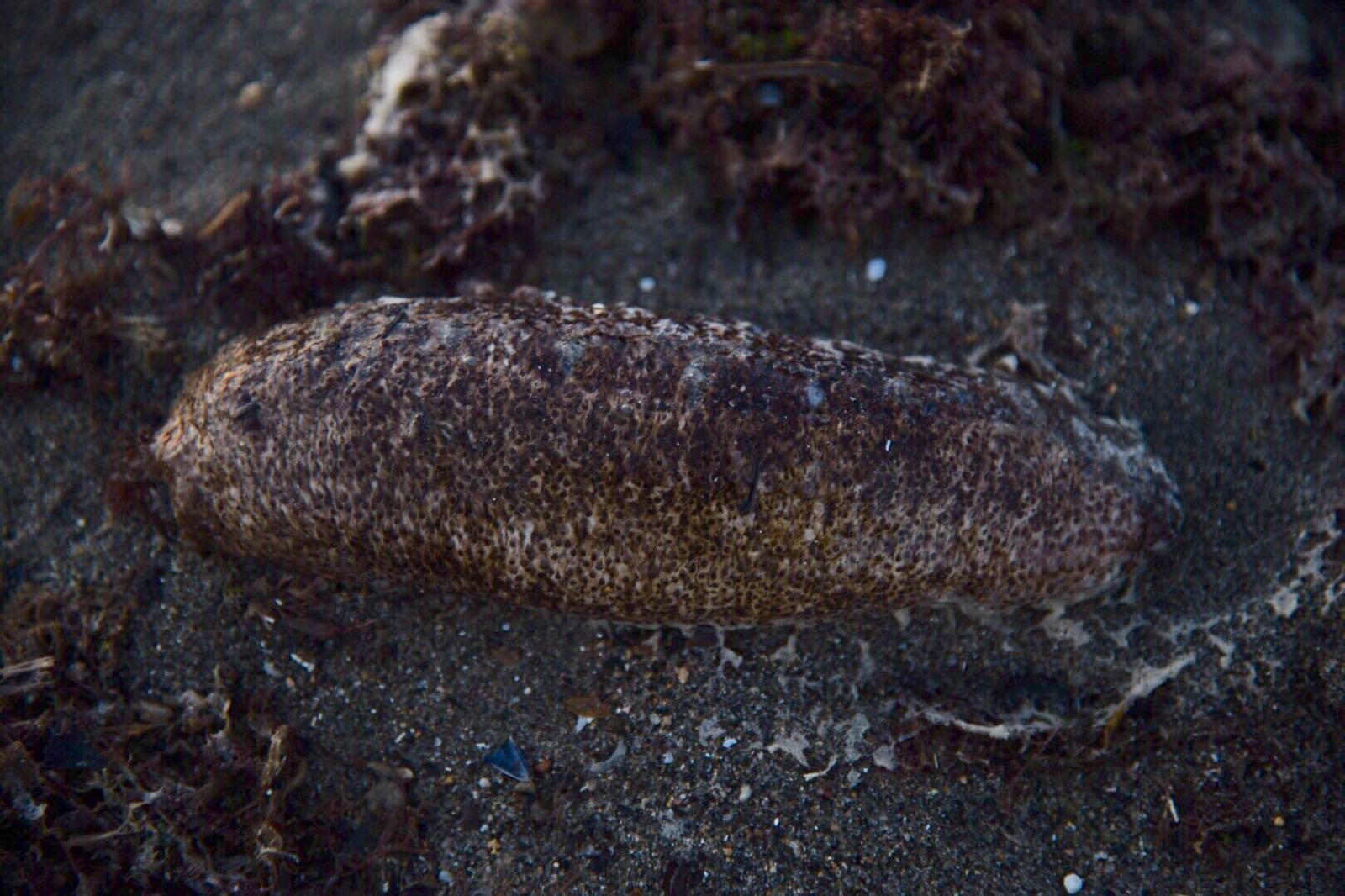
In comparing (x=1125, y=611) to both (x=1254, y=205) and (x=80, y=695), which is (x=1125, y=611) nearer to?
(x=1254, y=205)

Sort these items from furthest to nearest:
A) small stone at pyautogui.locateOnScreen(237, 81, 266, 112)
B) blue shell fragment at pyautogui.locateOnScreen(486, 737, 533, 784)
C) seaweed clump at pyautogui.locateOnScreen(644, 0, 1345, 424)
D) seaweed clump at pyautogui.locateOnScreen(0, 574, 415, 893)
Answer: small stone at pyautogui.locateOnScreen(237, 81, 266, 112), seaweed clump at pyautogui.locateOnScreen(644, 0, 1345, 424), blue shell fragment at pyautogui.locateOnScreen(486, 737, 533, 784), seaweed clump at pyautogui.locateOnScreen(0, 574, 415, 893)

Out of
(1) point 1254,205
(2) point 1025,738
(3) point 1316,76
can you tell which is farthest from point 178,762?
(3) point 1316,76

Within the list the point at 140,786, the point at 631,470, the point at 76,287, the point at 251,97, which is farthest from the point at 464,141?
the point at 140,786

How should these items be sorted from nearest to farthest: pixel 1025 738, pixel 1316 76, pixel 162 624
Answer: pixel 1025 738 < pixel 162 624 < pixel 1316 76

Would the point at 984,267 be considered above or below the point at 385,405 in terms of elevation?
below

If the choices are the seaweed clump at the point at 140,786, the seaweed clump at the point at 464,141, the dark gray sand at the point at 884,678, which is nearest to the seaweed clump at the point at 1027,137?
the dark gray sand at the point at 884,678

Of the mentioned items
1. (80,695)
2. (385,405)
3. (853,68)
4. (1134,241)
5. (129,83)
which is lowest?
(80,695)

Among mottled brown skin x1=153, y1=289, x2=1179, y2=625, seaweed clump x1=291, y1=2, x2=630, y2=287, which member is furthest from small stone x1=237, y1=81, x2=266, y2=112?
mottled brown skin x1=153, y1=289, x2=1179, y2=625

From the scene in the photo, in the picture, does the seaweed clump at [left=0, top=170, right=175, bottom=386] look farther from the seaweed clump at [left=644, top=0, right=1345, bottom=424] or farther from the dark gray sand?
the seaweed clump at [left=644, top=0, right=1345, bottom=424]

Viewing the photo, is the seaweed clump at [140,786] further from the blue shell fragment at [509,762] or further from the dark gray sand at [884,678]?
the blue shell fragment at [509,762]
